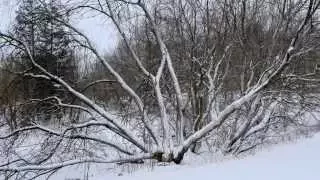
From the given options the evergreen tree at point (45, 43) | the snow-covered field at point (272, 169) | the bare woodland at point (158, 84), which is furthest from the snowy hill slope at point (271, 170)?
the evergreen tree at point (45, 43)

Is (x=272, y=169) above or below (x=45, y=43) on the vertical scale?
below

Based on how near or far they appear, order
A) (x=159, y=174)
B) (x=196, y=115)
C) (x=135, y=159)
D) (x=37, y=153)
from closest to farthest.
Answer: (x=159, y=174), (x=135, y=159), (x=37, y=153), (x=196, y=115)

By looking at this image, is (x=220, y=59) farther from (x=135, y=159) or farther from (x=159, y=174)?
(x=159, y=174)

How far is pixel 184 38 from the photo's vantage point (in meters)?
15.0

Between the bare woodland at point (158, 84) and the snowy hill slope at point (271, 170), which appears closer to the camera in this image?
the snowy hill slope at point (271, 170)

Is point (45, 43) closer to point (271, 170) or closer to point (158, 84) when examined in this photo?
point (158, 84)

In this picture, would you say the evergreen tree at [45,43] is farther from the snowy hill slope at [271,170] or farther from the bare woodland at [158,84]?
the snowy hill slope at [271,170]

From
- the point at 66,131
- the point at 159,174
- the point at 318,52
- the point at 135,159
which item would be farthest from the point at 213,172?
the point at 318,52

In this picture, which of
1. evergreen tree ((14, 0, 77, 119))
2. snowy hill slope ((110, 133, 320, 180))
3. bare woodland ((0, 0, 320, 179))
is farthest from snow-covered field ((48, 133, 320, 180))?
evergreen tree ((14, 0, 77, 119))

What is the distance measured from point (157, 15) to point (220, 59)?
319cm

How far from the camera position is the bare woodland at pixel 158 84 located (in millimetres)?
11781

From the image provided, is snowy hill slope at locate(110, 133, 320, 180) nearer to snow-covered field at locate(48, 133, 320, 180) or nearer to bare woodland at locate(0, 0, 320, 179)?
snow-covered field at locate(48, 133, 320, 180)

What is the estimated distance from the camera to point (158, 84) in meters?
12.1

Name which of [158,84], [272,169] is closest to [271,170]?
[272,169]
